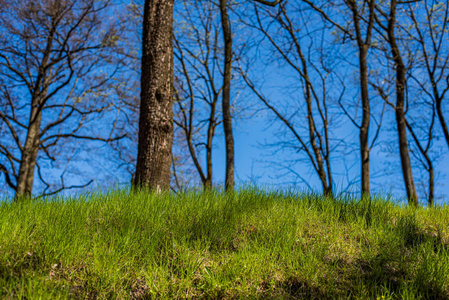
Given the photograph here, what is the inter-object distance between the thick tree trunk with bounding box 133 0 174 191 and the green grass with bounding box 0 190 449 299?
113cm

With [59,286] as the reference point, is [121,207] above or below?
above

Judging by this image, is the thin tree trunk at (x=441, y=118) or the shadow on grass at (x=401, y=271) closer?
the shadow on grass at (x=401, y=271)

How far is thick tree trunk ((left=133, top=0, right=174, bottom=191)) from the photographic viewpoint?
5289 millimetres

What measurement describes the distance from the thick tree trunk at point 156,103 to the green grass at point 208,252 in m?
1.13

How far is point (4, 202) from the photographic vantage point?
14.7 feet

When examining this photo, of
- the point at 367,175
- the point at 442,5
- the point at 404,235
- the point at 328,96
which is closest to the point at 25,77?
the point at 328,96

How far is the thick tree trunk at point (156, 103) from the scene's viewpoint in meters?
5.29

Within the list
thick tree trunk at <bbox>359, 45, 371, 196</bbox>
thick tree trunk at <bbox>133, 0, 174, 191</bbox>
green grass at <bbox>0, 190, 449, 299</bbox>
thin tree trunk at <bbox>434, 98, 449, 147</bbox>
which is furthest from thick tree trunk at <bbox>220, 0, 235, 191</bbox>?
thin tree trunk at <bbox>434, 98, 449, 147</bbox>

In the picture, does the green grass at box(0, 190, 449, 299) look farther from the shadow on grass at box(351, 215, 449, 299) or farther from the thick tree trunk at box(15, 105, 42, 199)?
the thick tree trunk at box(15, 105, 42, 199)

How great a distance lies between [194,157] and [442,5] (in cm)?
1084

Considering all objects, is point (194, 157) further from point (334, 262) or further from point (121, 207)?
point (334, 262)

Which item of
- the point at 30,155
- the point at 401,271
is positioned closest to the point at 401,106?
the point at 401,271

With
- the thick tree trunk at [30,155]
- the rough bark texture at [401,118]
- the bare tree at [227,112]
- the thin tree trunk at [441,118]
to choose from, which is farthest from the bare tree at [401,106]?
the thick tree trunk at [30,155]

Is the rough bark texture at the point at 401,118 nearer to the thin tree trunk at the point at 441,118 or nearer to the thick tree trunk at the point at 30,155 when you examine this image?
the thin tree trunk at the point at 441,118
